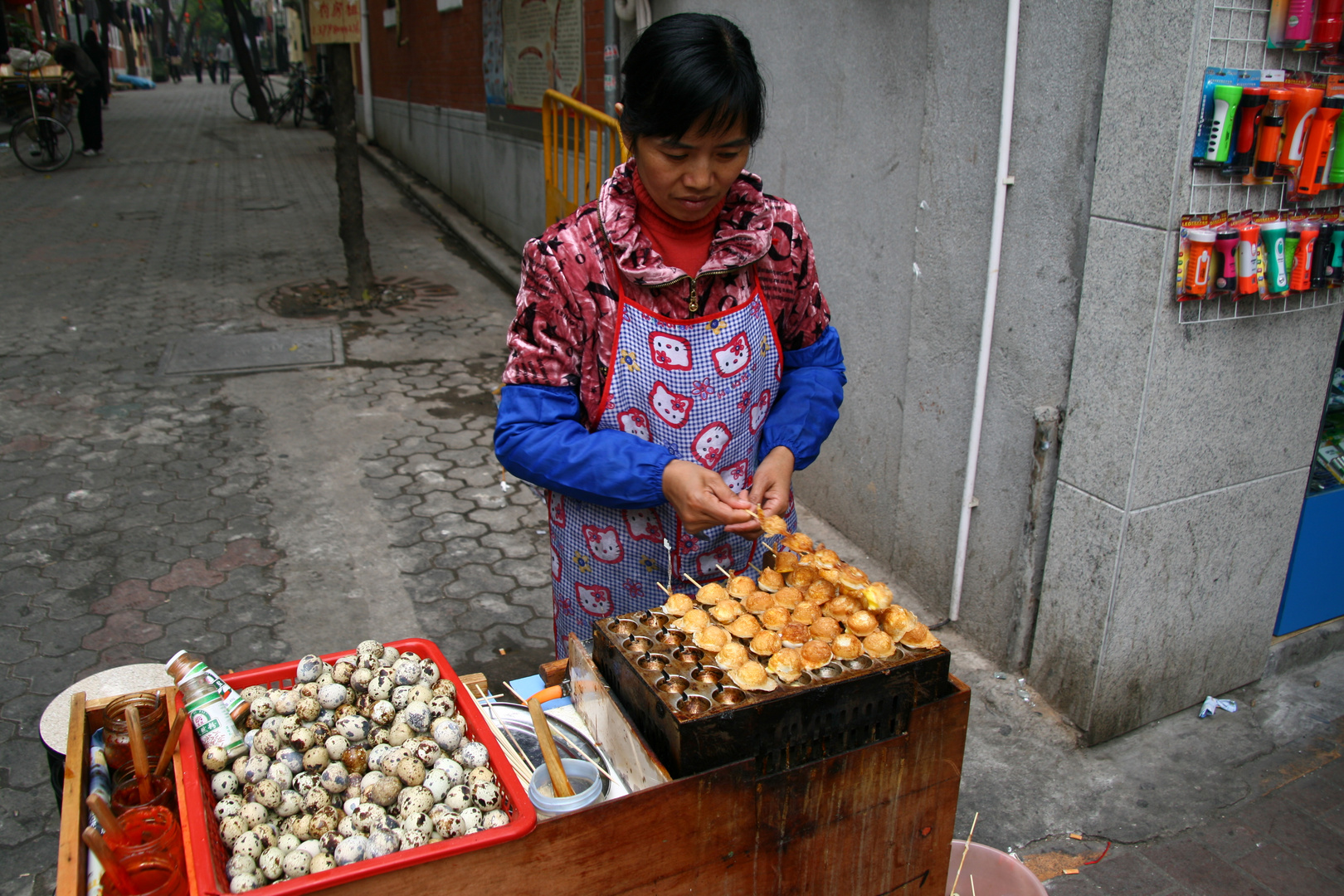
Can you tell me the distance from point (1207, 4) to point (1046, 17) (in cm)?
66

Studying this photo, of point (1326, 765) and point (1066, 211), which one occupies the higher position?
point (1066, 211)

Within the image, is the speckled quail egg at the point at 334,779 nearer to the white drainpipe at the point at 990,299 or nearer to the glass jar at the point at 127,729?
the glass jar at the point at 127,729

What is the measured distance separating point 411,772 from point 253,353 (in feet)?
22.1

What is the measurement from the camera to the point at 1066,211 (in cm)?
303

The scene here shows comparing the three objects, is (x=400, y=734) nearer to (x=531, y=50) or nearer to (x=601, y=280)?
(x=601, y=280)

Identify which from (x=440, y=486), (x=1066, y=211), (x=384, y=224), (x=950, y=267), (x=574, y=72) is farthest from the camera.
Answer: (x=384, y=224)

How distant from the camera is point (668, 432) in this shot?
207 cm

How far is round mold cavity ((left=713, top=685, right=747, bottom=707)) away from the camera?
157cm

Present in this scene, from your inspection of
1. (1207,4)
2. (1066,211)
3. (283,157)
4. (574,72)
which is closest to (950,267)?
(1066,211)

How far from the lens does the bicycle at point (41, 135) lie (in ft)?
49.0

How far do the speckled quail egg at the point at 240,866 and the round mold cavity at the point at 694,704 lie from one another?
0.71 m

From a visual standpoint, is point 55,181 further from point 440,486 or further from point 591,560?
point 591,560

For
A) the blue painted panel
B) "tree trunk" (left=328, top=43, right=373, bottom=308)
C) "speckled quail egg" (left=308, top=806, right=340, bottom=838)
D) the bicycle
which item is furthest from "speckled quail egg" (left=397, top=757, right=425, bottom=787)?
the bicycle

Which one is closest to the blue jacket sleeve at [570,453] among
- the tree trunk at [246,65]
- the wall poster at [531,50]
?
the wall poster at [531,50]
